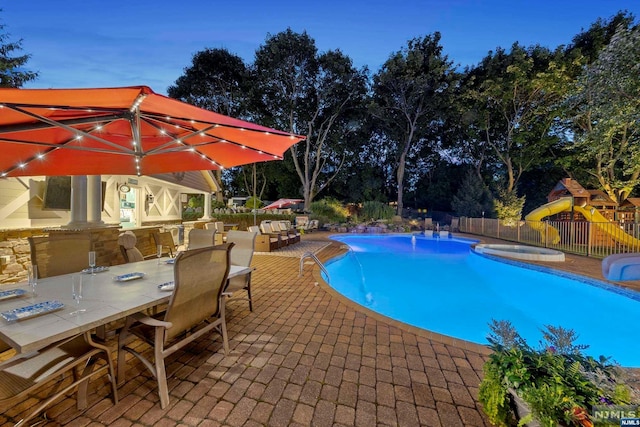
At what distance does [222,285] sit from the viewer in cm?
253

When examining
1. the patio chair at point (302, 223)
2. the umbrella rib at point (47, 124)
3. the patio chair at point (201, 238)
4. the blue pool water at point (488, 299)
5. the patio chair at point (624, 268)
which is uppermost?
the umbrella rib at point (47, 124)

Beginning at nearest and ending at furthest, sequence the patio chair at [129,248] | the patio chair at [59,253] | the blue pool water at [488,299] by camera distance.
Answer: the patio chair at [59,253] < the patio chair at [129,248] < the blue pool water at [488,299]

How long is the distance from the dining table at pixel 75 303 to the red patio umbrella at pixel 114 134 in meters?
1.31

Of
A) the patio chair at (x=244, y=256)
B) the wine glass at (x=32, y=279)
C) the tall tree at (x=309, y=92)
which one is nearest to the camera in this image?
the wine glass at (x=32, y=279)

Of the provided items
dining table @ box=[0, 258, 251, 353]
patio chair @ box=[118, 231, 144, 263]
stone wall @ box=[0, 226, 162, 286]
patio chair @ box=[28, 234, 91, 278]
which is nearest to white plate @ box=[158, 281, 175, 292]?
dining table @ box=[0, 258, 251, 353]

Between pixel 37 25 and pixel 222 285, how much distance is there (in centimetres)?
2433

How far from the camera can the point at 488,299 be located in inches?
233

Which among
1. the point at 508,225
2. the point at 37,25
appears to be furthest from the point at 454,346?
the point at 37,25

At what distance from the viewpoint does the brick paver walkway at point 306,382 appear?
6.06ft

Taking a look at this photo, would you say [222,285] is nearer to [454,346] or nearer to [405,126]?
[454,346]

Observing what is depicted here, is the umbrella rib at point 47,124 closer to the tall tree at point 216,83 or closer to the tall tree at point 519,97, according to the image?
the tall tree at point 216,83

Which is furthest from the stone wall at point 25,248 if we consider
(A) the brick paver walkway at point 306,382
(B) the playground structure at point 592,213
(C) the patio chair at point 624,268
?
(B) the playground structure at point 592,213

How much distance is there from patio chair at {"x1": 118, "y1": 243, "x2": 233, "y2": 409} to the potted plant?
216 centimetres

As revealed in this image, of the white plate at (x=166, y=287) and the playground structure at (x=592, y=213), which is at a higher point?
the playground structure at (x=592, y=213)
